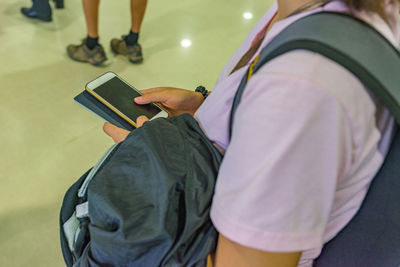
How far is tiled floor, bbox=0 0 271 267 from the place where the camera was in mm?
1390

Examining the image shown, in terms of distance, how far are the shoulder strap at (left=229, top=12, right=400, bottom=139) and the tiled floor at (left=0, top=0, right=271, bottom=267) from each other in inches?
49.2

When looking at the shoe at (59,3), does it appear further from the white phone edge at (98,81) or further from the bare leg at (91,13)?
the white phone edge at (98,81)

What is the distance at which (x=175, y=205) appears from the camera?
1.68ft

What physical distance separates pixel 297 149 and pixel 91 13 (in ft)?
5.78

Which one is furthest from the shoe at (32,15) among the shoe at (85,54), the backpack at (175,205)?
the backpack at (175,205)

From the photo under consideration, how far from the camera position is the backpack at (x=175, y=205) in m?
0.46

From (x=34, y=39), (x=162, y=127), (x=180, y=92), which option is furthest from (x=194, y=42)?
(x=162, y=127)

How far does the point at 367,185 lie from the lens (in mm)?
457

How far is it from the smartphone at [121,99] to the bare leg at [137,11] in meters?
1.14

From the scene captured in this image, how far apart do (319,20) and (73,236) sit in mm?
532

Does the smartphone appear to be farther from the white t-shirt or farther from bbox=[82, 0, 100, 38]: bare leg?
bbox=[82, 0, 100, 38]: bare leg

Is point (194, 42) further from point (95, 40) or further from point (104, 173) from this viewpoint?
point (104, 173)

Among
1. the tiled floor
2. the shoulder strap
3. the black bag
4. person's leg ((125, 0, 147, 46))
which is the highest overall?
the shoulder strap

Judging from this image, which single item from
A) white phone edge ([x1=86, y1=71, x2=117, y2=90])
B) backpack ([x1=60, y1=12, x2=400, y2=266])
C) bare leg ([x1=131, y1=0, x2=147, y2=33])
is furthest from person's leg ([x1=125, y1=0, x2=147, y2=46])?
backpack ([x1=60, y1=12, x2=400, y2=266])
